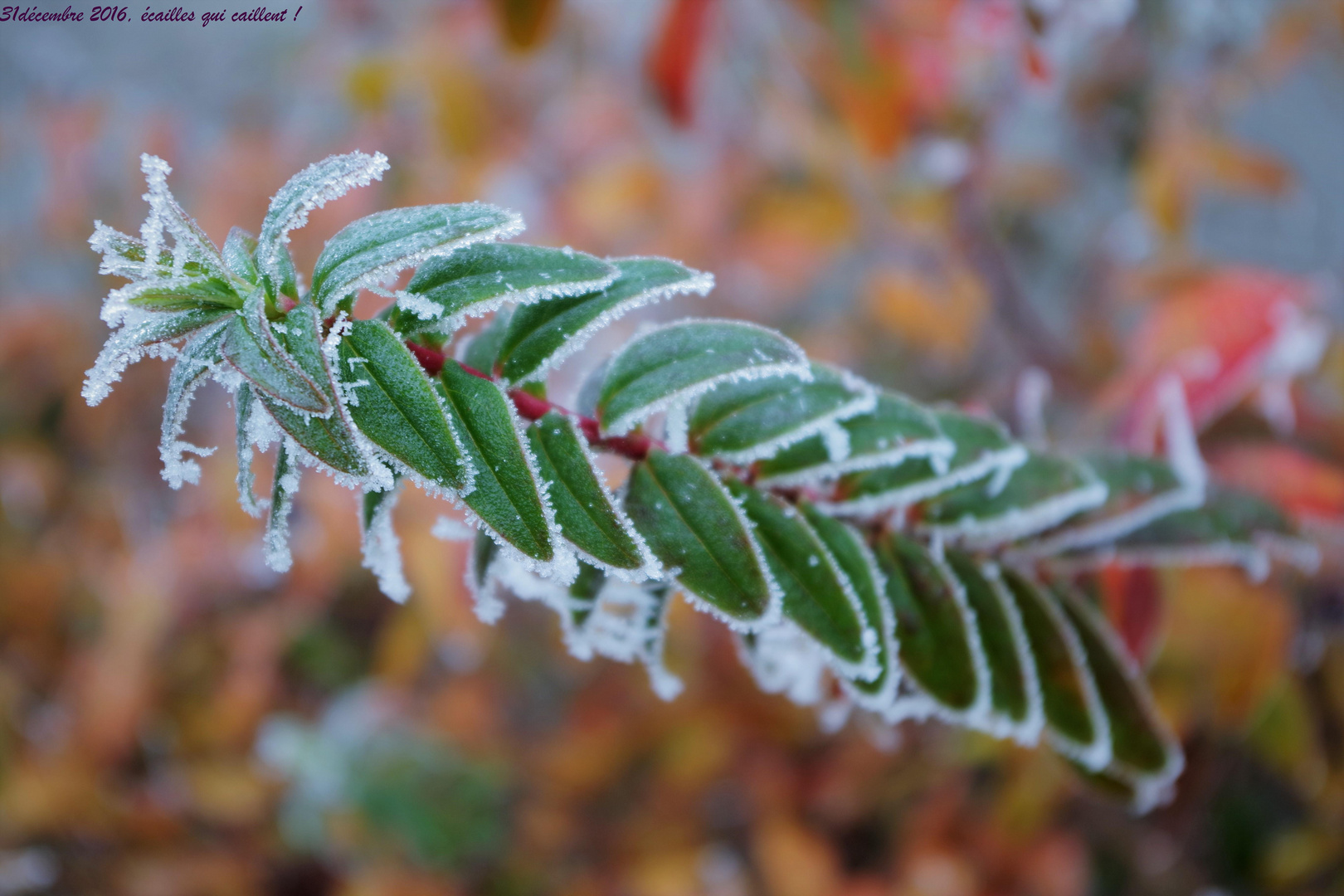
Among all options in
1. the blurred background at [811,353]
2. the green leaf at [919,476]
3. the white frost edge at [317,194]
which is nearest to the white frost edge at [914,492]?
the green leaf at [919,476]

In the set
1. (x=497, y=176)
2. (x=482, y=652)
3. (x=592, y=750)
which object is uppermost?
(x=497, y=176)

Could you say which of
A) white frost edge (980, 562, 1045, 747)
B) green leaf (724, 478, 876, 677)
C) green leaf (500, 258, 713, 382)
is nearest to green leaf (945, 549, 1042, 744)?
white frost edge (980, 562, 1045, 747)

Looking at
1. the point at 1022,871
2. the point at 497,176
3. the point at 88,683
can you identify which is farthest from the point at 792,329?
the point at 88,683

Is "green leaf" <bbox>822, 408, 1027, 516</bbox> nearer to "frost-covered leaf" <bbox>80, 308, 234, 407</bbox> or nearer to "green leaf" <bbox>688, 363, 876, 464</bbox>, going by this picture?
"green leaf" <bbox>688, 363, 876, 464</bbox>

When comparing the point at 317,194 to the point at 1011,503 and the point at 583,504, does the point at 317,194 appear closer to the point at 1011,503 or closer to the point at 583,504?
the point at 583,504

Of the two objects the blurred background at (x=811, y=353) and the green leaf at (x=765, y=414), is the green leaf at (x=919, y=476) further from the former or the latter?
the blurred background at (x=811, y=353)

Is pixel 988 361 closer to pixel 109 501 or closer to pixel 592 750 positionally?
pixel 592 750

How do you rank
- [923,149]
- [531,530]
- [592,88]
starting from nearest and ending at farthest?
[531,530], [923,149], [592,88]
